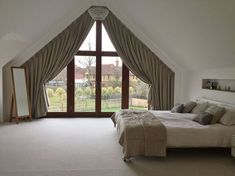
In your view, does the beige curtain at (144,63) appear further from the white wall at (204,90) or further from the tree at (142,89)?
the white wall at (204,90)

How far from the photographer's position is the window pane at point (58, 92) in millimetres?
7336

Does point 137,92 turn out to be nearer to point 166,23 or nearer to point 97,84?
point 97,84

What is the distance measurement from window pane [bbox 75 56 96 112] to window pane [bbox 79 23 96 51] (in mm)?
263

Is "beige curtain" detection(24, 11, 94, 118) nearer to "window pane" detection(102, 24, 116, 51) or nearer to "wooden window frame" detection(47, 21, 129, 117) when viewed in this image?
"wooden window frame" detection(47, 21, 129, 117)

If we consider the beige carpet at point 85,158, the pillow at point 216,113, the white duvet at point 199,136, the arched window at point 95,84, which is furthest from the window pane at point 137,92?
the white duvet at point 199,136

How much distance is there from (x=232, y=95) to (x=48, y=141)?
368 cm

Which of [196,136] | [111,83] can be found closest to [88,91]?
[111,83]

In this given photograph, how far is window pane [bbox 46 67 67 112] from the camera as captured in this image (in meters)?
7.34

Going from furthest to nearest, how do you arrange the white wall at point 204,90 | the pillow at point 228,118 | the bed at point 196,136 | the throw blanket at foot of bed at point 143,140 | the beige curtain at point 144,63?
the beige curtain at point 144,63 < the white wall at point 204,90 < the pillow at point 228,118 < the bed at point 196,136 < the throw blanket at foot of bed at point 143,140

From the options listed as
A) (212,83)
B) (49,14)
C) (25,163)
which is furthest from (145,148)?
(49,14)

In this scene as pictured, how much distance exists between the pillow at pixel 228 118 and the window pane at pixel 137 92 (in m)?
3.46

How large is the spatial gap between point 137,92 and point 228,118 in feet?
12.0

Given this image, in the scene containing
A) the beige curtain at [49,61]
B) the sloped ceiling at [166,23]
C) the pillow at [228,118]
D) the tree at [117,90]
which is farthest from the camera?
the tree at [117,90]

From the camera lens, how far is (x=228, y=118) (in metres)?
4.27
